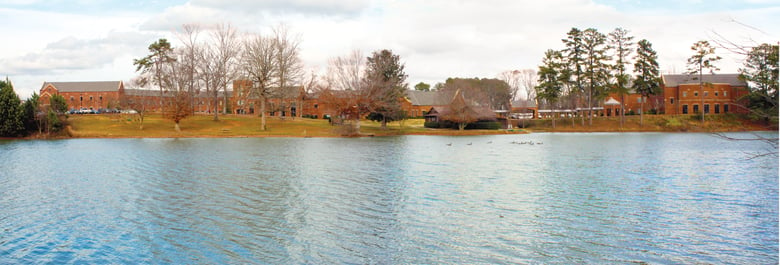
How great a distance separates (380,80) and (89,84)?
264ft

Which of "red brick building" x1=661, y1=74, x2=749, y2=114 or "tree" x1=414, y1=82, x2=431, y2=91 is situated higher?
"tree" x1=414, y1=82, x2=431, y2=91

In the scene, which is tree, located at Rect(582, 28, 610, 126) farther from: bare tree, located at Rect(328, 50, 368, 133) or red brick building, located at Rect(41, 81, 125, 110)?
red brick building, located at Rect(41, 81, 125, 110)

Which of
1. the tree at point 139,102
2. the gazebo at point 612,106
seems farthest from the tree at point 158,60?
the gazebo at point 612,106

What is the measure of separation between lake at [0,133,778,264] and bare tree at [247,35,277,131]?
38.9 m

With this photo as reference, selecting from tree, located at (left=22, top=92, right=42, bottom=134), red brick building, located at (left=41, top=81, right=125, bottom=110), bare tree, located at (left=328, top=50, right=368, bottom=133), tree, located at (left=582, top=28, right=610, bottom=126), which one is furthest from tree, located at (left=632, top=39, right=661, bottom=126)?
red brick building, located at (left=41, top=81, right=125, bottom=110)

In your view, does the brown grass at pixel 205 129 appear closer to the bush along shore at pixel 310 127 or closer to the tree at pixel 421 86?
the bush along shore at pixel 310 127

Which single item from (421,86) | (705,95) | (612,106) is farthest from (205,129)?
(421,86)

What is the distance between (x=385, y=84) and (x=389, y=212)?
52.8 metres

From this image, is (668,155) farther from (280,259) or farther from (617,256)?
(280,259)

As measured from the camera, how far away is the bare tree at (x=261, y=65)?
6988 cm

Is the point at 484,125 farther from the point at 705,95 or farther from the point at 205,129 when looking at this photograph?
the point at 705,95

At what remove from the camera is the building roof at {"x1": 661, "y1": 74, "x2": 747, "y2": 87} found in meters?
89.1

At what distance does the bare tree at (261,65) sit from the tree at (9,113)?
25.5m

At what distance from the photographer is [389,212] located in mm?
17688
